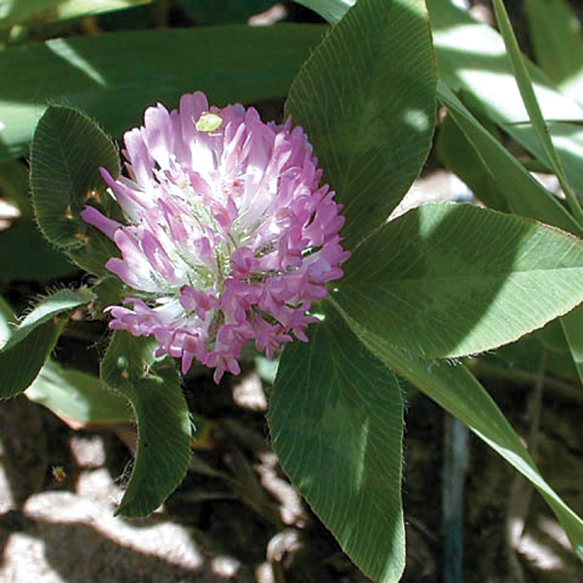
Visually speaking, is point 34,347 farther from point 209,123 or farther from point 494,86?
point 494,86

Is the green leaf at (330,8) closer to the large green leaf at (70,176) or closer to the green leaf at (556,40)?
the large green leaf at (70,176)

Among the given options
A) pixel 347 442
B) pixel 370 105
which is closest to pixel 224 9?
pixel 370 105

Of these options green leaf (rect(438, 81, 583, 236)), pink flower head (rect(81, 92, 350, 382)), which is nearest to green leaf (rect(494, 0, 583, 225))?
green leaf (rect(438, 81, 583, 236))

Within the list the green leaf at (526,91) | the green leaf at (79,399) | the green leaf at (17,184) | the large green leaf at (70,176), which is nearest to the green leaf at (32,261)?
the green leaf at (17,184)

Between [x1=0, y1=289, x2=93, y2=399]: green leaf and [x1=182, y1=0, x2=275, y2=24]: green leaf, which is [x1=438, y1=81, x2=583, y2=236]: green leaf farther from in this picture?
[x1=182, y1=0, x2=275, y2=24]: green leaf

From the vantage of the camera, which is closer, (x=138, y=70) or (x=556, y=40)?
(x=138, y=70)

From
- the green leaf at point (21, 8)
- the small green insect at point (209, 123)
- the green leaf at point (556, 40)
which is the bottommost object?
the green leaf at point (556, 40)
